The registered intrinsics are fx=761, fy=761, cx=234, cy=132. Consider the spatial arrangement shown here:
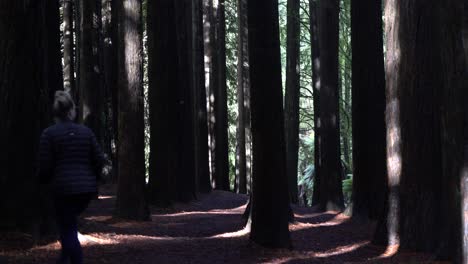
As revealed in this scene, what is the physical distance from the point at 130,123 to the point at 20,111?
5189 millimetres

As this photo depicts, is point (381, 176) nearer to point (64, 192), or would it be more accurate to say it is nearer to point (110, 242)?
point (110, 242)

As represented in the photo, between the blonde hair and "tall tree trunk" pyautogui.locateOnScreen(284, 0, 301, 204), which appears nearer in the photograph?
the blonde hair

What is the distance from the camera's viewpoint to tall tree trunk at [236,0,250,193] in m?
33.8

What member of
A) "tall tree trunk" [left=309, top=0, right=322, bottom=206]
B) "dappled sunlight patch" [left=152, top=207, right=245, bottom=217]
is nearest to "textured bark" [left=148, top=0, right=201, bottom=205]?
"dappled sunlight patch" [left=152, top=207, right=245, bottom=217]

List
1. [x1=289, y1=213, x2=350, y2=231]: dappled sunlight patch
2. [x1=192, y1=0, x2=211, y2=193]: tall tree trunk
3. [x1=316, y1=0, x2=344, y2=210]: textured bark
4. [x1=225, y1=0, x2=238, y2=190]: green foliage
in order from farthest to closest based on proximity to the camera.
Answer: [x1=225, y1=0, x2=238, y2=190]: green foliage < [x1=192, y1=0, x2=211, y2=193]: tall tree trunk < [x1=316, y1=0, x2=344, y2=210]: textured bark < [x1=289, y1=213, x2=350, y2=231]: dappled sunlight patch

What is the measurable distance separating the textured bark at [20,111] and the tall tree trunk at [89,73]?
33.8 feet

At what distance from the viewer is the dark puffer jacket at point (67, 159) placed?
6.98m

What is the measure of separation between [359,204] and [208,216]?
3906mm

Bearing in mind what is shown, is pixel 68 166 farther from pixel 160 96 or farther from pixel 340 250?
pixel 160 96

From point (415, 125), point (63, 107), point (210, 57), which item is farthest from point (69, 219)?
point (210, 57)

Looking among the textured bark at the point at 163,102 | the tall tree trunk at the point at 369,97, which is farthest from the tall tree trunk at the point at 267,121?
the textured bark at the point at 163,102

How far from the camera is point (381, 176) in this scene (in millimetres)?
16344

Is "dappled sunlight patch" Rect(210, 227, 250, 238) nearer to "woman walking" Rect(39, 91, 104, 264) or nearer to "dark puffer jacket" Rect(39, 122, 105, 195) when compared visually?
"woman walking" Rect(39, 91, 104, 264)

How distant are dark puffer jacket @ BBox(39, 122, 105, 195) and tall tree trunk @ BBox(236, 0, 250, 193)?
86.8 ft
